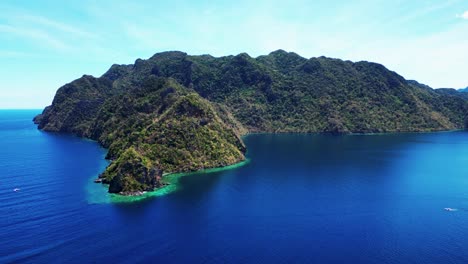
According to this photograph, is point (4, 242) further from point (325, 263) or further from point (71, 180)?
point (325, 263)

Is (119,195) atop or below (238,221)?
atop

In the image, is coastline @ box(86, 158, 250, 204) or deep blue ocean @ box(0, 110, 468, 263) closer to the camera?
deep blue ocean @ box(0, 110, 468, 263)

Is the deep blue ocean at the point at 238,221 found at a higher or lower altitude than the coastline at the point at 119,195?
lower

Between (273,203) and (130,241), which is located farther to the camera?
(273,203)

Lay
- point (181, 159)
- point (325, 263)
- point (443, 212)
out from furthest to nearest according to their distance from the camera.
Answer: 1. point (181, 159)
2. point (443, 212)
3. point (325, 263)

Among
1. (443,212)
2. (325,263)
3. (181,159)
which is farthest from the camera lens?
(181,159)

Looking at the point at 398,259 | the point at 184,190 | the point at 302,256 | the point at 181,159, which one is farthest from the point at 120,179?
the point at 398,259

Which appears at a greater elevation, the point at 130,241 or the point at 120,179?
the point at 120,179

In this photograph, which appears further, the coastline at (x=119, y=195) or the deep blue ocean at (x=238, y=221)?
the coastline at (x=119, y=195)

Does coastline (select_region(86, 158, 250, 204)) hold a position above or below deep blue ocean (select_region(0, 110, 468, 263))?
above

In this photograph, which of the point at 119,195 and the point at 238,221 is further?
the point at 119,195
